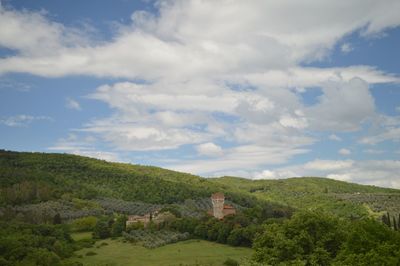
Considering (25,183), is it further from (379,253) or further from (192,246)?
(379,253)

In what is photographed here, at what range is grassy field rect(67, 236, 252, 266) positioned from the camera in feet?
323

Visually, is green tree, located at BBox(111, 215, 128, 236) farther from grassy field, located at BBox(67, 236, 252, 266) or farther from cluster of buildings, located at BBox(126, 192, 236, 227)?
grassy field, located at BBox(67, 236, 252, 266)

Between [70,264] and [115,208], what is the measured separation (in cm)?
10632

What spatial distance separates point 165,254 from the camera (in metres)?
107

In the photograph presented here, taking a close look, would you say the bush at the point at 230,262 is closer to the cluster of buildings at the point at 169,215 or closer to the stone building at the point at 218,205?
the cluster of buildings at the point at 169,215

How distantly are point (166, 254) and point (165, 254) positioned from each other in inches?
9.6

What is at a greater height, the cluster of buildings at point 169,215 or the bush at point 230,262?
the cluster of buildings at point 169,215

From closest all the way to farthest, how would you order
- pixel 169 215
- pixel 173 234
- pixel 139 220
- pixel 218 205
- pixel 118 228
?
pixel 173 234 → pixel 118 228 → pixel 139 220 → pixel 169 215 → pixel 218 205

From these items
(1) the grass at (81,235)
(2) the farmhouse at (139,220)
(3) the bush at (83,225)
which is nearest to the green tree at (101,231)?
(1) the grass at (81,235)

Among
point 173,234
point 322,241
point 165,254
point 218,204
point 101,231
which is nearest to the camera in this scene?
point 322,241

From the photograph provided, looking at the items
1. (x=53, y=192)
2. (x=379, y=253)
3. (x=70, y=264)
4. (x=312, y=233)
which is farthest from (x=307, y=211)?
(x=53, y=192)

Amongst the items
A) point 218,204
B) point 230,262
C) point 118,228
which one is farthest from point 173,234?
point 230,262

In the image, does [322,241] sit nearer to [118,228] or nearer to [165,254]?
[165,254]

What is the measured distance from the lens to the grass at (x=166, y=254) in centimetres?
9844
